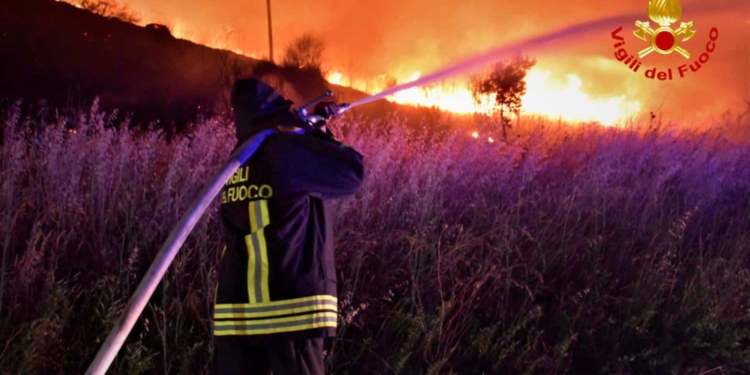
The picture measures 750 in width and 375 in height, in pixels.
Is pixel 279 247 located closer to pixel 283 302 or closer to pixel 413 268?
pixel 283 302

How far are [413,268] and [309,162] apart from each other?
74.1 inches

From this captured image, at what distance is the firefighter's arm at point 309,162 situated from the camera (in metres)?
2.21

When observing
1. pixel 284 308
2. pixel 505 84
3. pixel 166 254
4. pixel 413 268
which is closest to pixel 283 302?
pixel 284 308

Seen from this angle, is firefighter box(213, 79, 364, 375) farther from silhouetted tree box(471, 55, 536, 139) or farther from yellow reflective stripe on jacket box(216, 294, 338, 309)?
silhouetted tree box(471, 55, 536, 139)

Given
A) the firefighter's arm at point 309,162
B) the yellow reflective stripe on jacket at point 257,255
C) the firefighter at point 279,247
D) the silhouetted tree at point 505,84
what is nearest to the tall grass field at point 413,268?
the firefighter at point 279,247

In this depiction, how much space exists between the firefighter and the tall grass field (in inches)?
36.7

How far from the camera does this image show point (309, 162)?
87.8 inches

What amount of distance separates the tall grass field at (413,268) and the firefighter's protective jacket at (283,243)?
100cm

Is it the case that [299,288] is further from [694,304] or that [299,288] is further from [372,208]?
[694,304]

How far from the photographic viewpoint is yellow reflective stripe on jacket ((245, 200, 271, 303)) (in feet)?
7.14

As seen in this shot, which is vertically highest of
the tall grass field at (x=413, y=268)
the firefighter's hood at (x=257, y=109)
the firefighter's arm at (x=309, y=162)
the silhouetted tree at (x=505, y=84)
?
the silhouetted tree at (x=505, y=84)

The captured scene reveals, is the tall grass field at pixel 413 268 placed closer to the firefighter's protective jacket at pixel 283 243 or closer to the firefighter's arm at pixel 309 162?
the firefighter's protective jacket at pixel 283 243

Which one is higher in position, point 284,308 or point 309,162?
point 309,162

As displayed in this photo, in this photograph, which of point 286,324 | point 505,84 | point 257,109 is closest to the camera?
point 286,324
